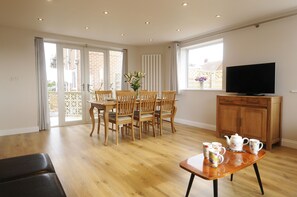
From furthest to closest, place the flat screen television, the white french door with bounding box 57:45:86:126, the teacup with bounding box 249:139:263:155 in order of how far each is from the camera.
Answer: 1. the white french door with bounding box 57:45:86:126
2. the flat screen television
3. the teacup with bounding box 249:139:263:155

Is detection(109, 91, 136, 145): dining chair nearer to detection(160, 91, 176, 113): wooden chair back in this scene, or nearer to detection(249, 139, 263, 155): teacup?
detection(160, 91, 176, 113): wooden chair back

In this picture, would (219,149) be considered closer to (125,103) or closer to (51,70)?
(125,103)

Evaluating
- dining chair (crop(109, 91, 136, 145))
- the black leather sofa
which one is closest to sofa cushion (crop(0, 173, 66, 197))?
the black leather sofa

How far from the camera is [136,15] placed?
363 centimetres

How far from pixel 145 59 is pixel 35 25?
10.7ft

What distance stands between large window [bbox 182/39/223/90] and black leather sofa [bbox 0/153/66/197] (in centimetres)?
426

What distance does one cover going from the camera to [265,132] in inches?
133

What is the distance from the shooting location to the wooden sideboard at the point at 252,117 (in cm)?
337

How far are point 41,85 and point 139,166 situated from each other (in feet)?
11.5

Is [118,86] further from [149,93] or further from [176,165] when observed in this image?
[176,165]

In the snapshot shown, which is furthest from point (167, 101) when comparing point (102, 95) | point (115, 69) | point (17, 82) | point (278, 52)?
point (17, 82)

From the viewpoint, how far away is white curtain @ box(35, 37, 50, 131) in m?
4.73

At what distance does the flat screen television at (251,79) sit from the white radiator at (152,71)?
8.10 feet

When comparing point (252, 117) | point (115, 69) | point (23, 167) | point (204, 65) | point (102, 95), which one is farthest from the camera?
point (115, 69)
